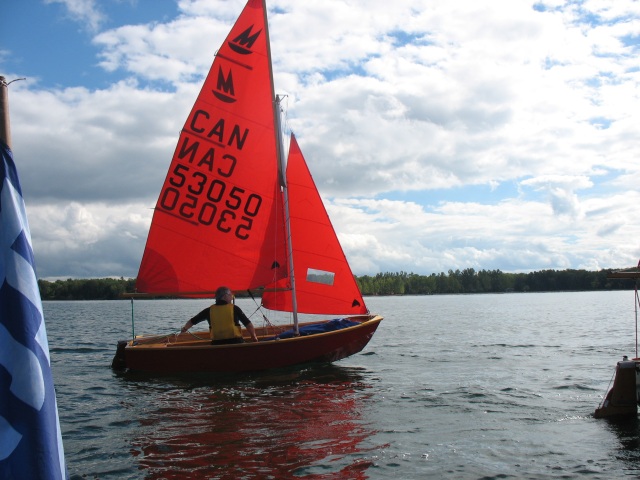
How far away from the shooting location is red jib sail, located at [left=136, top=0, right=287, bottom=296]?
1594 cm

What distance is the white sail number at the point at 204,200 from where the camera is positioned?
1592 cm

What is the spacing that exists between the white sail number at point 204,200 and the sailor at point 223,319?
251 cm

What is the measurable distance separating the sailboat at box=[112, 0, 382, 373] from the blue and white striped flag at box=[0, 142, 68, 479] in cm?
1289

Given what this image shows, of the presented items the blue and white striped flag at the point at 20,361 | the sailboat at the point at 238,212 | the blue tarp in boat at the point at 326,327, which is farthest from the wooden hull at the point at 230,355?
the blue and white striped flag at the point at 20,361

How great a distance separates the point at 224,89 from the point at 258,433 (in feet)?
32.1

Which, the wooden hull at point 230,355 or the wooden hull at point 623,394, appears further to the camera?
the wooden hull at point 230,355

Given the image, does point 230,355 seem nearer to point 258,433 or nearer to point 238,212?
point 238,212

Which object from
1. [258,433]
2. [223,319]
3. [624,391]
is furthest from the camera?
[223,319]

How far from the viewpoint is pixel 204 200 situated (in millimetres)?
15977

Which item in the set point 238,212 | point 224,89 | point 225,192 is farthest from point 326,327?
point 224,89

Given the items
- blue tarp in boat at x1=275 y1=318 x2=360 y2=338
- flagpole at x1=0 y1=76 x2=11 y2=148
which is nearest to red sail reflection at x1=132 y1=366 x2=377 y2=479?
blue tarp in boat at x1=275 y1=318 x2=360 y2=338

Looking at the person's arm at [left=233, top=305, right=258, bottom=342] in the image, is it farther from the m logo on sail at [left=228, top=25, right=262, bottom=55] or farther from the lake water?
the m logo on sail at [left=228, top=25, right=262, bottom=55]

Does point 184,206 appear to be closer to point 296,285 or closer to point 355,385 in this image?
point 296,285

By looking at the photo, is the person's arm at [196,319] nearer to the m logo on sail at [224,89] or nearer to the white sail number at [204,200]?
the white sail number at [204,200]
